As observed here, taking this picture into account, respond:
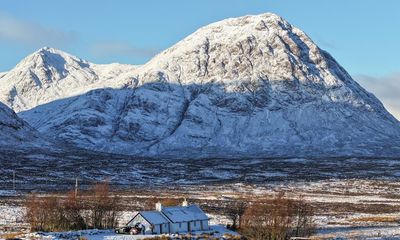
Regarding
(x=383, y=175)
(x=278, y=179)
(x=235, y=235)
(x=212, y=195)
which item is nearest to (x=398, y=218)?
(x=235, y=235)

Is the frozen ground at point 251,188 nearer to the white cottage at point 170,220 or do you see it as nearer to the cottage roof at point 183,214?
the cottage roof at point 183,214

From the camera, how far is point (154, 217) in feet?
234

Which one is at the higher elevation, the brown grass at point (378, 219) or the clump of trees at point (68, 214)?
the clump of trees at point (68, 214)

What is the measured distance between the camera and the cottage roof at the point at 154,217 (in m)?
70.5

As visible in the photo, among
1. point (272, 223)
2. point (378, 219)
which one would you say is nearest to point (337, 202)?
point (378, 219)

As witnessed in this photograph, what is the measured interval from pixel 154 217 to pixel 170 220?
1848mm

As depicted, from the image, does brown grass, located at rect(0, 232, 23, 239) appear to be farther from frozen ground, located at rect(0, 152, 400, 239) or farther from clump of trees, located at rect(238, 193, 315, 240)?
Result: clump of trees, located at rect(238, 193, 315, 240)

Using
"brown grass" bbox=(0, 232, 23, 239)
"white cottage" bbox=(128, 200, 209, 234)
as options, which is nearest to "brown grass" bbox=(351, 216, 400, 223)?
"white cottage" bbox=(128, 200, 209, 234)

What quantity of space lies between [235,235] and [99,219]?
54.5 feet

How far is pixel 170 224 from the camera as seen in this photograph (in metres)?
71.8

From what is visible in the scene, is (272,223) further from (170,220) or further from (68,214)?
(68,214)

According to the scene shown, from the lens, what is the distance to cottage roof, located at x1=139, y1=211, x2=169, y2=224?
70469 millimetres

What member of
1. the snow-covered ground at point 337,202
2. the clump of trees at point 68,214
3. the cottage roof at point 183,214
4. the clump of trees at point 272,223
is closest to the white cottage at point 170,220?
the cottage roof at point 183,214

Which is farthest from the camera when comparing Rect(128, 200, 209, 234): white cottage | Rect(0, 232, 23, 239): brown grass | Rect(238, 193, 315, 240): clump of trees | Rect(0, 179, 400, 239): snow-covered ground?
Rect(0, 179, 400, 239): snow-covered ground
